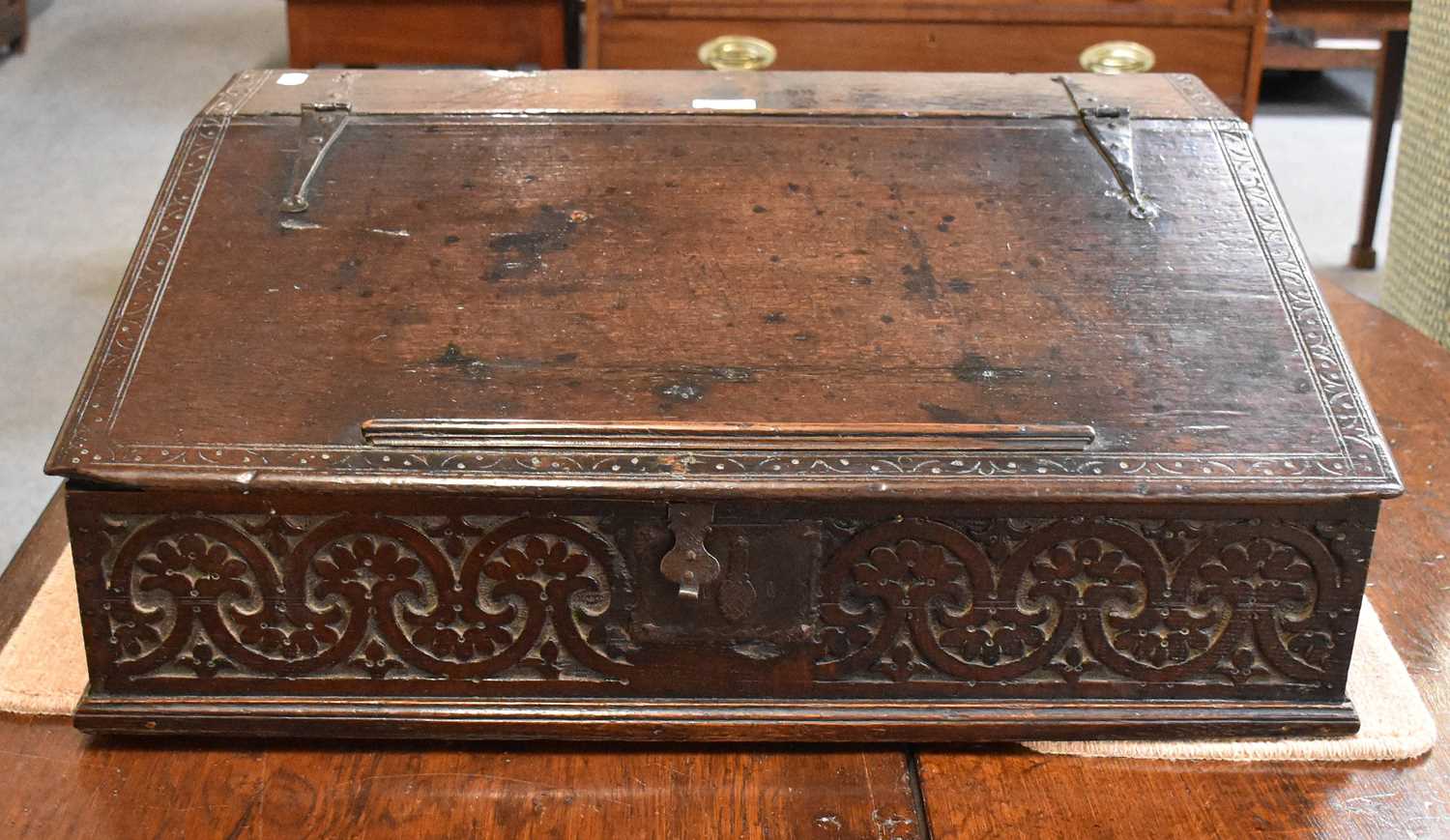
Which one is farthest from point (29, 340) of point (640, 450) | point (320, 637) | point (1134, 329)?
point (1134, 329)

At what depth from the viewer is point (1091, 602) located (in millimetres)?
1189

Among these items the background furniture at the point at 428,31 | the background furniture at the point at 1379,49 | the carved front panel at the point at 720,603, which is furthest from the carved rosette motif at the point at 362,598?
the background furniture at the point at 1379,49

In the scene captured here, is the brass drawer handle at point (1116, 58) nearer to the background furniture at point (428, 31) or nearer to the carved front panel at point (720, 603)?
the background furniture at point (428, 31)

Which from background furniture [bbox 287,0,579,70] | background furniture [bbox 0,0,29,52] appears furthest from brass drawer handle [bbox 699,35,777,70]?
background furniture [bbox 0,0,29,52]

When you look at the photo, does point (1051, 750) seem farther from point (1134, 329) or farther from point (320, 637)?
point (320, 637)

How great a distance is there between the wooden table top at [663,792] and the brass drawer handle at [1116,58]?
124 centimetres

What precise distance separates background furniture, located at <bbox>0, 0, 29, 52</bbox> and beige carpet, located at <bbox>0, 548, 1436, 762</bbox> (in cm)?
249

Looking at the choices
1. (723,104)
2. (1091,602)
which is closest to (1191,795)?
(1091,602)

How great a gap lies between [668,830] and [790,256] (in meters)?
0.52

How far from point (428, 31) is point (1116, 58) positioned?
3.76ft

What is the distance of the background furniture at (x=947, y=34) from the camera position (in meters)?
2.25

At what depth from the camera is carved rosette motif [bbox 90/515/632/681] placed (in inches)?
45.6

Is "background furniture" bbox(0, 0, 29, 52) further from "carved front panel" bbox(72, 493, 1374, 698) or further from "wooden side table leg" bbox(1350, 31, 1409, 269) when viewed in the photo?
"wooden side table leg" bbox(1350, 31, 1409, 269)

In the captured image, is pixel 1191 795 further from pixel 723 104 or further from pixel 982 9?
pixel 982 9
